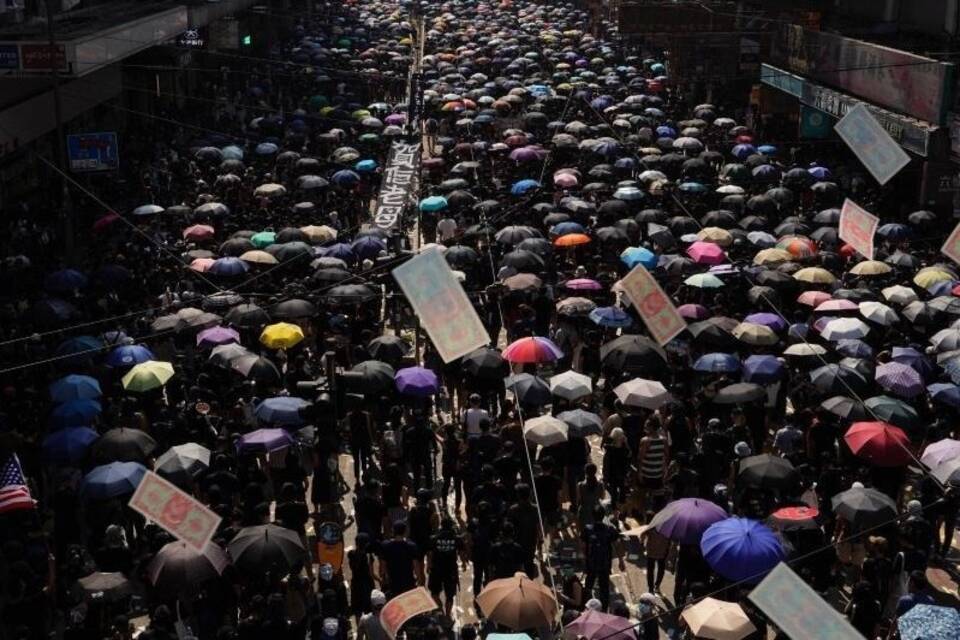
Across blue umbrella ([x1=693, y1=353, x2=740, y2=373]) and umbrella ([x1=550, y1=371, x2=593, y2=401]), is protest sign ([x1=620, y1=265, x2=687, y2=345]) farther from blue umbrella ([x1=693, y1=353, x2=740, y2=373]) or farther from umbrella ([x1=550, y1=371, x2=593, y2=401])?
blue umbrella ([x1=693, y1=353, x2=740, y2=373])

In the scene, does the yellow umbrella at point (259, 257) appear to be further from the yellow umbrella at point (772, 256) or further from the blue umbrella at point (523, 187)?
the yellow umbrella at point (772, 256)

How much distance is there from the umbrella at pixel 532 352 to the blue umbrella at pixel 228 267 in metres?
5.42

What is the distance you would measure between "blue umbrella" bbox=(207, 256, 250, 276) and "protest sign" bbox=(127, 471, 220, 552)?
9180mm

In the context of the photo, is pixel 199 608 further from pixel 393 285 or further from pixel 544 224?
pixel 544 224

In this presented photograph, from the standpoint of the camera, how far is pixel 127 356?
1652cm

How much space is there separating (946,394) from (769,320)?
317 centimetres

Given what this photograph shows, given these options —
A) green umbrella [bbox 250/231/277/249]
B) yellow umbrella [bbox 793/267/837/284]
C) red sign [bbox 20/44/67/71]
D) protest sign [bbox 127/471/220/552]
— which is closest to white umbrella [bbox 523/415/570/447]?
protest sign [bbox 127/471/220/552]

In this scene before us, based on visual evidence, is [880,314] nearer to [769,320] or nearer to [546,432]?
[769,320]

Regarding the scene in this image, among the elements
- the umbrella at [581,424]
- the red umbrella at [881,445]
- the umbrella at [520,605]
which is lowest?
the umbrella at [581,424]

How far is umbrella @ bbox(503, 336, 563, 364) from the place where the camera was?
16.7 m

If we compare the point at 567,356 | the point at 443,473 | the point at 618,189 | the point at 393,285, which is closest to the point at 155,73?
the point at 618,189

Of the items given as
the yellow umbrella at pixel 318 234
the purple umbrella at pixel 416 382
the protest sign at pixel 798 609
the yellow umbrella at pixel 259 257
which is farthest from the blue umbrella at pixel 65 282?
the protest sign at pixel 798 609

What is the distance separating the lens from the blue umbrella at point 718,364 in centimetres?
1614

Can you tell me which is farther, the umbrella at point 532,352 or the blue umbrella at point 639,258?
the blue umbrella at point 639,258
